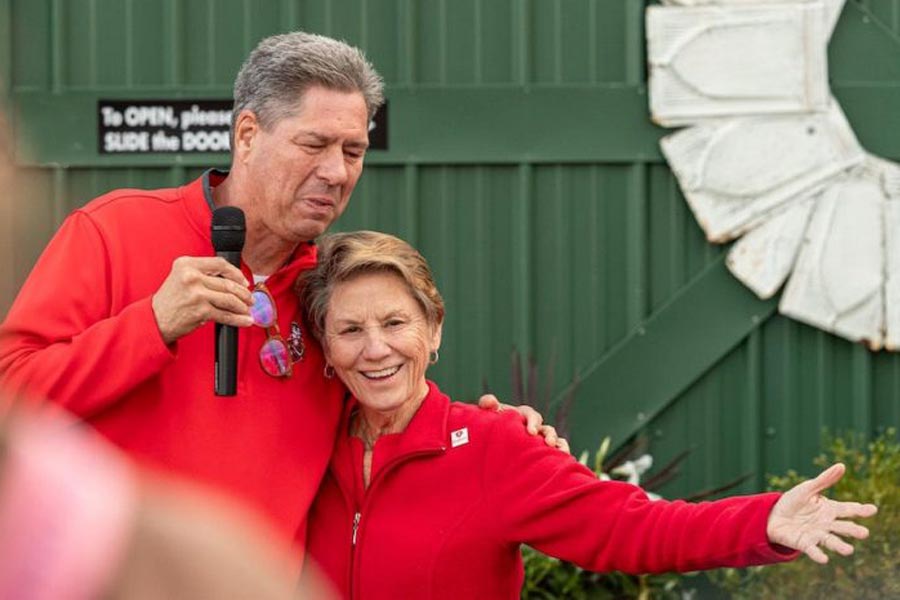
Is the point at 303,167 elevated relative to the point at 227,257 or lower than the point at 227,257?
elevated

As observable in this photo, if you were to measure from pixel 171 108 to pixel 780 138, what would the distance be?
2.22 m

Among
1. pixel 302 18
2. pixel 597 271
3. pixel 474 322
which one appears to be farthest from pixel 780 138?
pixel 302 18

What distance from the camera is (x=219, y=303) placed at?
8.77ft

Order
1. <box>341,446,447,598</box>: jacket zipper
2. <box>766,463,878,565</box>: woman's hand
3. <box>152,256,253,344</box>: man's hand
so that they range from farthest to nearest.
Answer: <box>341,446,447,598</box>: jacket zipper
<box>766,463,878,565</box>: woman's hand
<box>152,256,253,344</box>: man's hand

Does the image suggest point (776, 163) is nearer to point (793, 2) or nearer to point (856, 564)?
point (793, 2)

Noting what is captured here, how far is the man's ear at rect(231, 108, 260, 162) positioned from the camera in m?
3.16

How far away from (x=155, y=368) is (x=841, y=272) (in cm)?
371

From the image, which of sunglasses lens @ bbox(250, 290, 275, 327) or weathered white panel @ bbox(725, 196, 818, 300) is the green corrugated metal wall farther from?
sunglasses lens @ bbox(250, 290, 275, 327)

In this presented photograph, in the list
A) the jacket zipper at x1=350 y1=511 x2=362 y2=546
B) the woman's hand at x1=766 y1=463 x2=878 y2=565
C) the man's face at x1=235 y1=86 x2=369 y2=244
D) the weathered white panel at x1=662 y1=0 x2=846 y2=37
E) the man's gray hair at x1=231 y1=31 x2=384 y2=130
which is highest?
the weathered white panel at x1=662 y1=0 x2=846 y2=37

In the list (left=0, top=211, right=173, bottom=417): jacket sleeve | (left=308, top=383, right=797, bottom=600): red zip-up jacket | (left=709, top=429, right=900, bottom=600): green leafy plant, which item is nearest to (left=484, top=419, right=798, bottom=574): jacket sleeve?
(left=308, top=383, right=797, bottom=600): red zip-up jacket

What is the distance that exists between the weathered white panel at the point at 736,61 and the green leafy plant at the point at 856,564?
1.26 m

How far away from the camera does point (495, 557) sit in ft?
10.1

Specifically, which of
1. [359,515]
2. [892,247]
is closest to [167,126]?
[892,247]

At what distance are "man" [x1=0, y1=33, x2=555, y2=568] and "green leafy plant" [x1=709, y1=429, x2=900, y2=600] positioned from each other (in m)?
2.30
